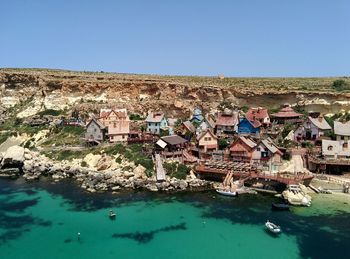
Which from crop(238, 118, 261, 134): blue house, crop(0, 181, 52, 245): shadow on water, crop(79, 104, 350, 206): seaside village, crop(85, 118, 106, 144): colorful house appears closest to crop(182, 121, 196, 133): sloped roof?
crop(79, 104, 350, 206): seaside village

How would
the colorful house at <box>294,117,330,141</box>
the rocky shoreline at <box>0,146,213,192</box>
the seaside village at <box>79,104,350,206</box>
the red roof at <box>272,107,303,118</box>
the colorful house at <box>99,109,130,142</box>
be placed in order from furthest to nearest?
the red roof at <box>272,107,303,118</box> < the colorful house at <box>99,109,130,142</box> < the colorful house at <box>294,117,330,141</box> < the rocky shoreline at <box>0,146,213,192</box> < the seaside village at <box>79,104,350,206</box>

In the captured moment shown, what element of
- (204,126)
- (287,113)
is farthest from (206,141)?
(287,113)

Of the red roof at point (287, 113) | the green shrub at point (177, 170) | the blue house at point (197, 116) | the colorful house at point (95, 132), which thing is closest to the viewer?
the green shrub at point (177, 170)

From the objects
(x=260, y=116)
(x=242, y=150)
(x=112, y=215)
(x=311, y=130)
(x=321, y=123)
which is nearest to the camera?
(x=112, y=215)

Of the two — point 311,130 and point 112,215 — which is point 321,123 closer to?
point 311,130

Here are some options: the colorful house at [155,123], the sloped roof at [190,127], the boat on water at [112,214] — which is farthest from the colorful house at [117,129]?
the boat on water at [112,214]

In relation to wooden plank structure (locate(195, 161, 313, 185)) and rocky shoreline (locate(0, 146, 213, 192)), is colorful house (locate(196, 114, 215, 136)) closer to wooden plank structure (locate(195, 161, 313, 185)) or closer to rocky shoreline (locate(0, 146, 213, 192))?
wooden plank structure (locate(195, 161, 313, 185))

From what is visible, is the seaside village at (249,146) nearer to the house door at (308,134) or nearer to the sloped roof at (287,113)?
the house door at (308,134)
